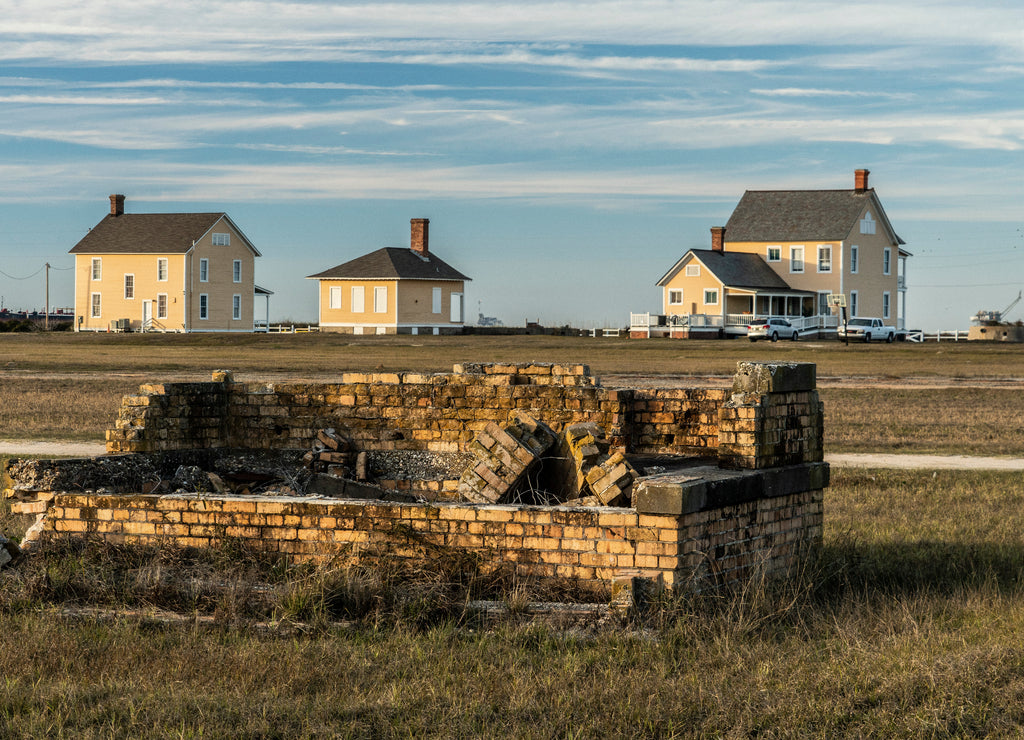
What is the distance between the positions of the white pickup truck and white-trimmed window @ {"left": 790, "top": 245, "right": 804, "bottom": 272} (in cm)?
629

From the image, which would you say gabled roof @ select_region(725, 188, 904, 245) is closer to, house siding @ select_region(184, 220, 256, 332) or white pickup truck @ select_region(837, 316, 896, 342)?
white pickup truck @ select_region(837, 316, 896, 342)

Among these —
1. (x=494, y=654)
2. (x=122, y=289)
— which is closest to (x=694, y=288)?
(x=122, y=289)

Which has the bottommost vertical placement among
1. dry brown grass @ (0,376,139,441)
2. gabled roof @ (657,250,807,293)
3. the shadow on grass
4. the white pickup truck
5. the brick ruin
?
the shadow on grass

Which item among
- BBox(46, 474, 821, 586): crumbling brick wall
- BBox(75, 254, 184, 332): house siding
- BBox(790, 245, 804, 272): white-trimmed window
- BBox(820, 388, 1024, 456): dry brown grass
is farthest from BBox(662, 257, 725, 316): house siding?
BBox(46, 474, 821, 586): crumbling brick wall

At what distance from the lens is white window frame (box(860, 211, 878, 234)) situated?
234 ft

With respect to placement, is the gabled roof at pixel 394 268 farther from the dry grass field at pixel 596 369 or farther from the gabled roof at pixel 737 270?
the gabled roof at pixel 737 270

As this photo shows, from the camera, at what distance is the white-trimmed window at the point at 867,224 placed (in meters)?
71.3

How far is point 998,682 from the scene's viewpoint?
19.9ft

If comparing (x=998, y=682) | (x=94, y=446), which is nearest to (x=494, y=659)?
(x=998, y=682)

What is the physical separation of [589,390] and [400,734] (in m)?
4.54

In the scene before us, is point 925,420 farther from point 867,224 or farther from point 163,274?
point 163,274

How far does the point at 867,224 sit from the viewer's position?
71.9 m

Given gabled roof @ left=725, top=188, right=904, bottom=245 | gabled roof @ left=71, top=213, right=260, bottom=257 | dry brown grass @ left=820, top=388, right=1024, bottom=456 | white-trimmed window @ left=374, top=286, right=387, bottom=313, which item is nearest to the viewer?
dry brown grass @ left=820, top=388, right=1024, bottom=456

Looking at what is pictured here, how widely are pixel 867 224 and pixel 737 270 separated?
9.09m
